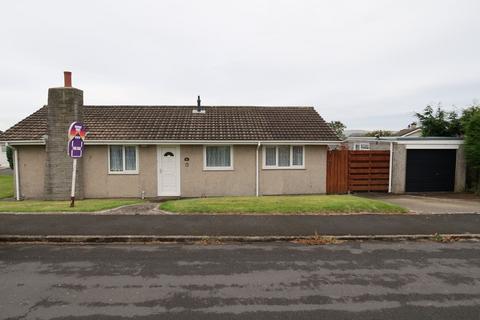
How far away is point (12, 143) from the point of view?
13336mm

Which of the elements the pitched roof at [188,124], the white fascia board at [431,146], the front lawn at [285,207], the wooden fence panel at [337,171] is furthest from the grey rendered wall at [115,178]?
the white fascia board at [431,146]

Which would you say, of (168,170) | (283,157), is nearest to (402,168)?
(283,157)

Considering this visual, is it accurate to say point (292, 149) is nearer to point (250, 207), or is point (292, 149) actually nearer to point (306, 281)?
point (250, 207)

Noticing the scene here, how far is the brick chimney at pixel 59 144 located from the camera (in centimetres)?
1330

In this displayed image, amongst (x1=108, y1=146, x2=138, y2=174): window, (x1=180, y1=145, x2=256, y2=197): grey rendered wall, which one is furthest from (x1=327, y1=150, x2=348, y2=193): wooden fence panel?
(x1=108, y1=146, x2=138, y2=174): window

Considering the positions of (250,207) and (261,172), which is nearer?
(250,207)

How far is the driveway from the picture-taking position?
10.8 metres

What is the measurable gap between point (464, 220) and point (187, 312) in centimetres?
851

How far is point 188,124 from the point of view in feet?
49.8

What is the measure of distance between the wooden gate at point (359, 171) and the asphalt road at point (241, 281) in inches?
310

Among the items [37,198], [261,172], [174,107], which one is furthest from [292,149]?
[37,198]

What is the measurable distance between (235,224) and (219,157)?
6.16 metres

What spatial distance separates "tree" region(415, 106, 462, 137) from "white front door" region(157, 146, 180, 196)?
14.0 metres

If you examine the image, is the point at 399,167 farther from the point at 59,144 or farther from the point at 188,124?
the point at 59,144
